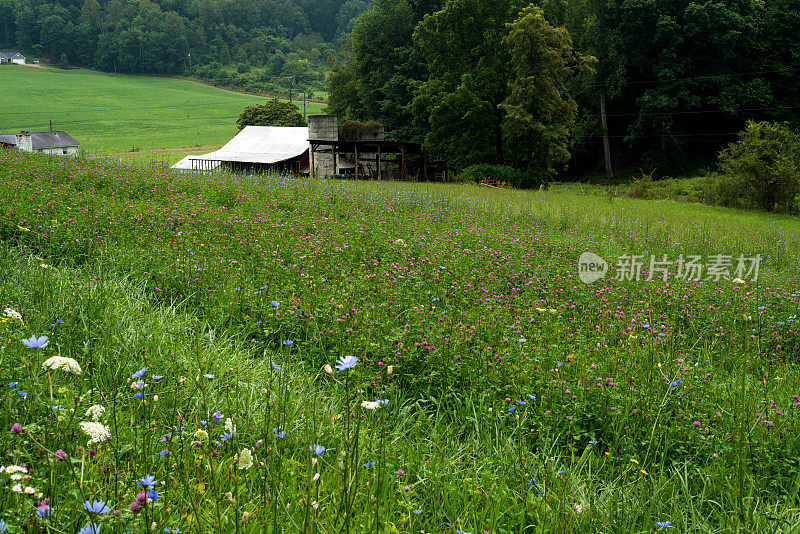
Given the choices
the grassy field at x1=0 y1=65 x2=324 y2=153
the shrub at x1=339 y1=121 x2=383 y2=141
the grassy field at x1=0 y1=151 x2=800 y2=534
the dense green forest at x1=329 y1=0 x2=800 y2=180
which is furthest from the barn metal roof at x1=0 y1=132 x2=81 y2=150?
the grassy field at x1=0 y1=151 x2=800 y2=534

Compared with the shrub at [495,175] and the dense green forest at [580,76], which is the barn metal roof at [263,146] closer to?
the dense green forest at [580,76]

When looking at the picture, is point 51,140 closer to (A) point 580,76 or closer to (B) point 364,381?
(A) point 580,76

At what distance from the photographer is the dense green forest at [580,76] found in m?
33.0

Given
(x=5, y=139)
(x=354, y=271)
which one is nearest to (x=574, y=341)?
(x=354, y=271)

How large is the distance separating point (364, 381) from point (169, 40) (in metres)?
131

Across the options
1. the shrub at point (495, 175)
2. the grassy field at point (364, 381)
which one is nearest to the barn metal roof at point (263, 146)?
the shrub at point (495, 175)

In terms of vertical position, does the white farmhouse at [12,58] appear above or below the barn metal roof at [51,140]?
above

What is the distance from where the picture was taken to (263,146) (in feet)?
142

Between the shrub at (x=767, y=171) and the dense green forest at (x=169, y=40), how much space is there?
304ft

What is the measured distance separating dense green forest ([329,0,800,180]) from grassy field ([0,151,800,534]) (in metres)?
26.0

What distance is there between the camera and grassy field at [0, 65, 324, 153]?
64.8 meters

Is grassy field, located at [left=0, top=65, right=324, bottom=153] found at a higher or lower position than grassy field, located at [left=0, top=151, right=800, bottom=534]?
higher

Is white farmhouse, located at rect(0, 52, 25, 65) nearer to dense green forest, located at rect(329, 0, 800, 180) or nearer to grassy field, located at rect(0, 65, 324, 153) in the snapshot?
grassy field, located at rect(0, 65, 324, 153)

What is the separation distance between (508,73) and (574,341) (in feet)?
113
